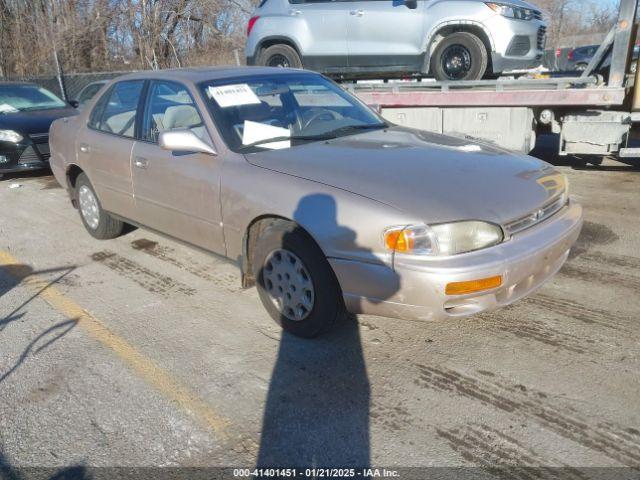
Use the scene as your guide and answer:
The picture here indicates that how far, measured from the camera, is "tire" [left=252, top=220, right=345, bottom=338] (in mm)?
3088

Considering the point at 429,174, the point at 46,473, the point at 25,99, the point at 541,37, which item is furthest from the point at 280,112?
the point at 25,99

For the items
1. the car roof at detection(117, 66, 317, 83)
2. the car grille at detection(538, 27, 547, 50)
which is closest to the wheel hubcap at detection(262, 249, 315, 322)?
the car roof at detection(117, 66, 317, 83)

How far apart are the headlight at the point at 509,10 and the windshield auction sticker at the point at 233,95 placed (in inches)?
187

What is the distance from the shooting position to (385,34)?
7.87 meters

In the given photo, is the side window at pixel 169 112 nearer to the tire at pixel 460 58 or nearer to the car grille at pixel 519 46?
the tire at pixel 460 58

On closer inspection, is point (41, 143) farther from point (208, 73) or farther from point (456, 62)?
point (456, 62)

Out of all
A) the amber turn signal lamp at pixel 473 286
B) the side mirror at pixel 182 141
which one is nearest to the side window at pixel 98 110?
the side mirror at pixel 182 141

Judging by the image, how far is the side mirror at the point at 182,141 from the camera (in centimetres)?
354

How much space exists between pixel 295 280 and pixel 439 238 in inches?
36.7

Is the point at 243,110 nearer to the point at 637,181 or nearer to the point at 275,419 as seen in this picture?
the point at 275,419

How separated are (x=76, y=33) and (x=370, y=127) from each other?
22.7 m

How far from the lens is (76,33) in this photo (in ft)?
75.1

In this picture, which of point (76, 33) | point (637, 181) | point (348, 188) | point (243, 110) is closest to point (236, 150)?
point (243, 110)

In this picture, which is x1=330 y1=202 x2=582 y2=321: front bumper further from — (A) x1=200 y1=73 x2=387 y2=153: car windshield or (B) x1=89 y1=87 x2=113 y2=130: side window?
(B) x1=89 y1=87 x2=113 y2=130: side window
